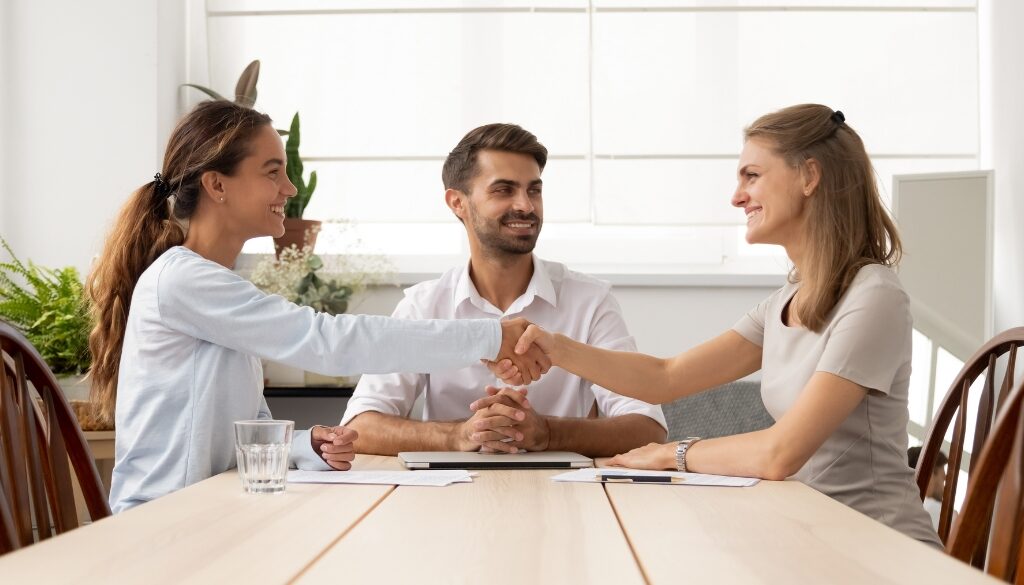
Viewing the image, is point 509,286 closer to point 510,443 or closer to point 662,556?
point 510,443

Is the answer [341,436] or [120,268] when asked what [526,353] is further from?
[120,268]

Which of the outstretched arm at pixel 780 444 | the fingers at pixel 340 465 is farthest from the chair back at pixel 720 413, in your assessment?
the fingers at pixel 340 465

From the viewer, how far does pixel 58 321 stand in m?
2.91

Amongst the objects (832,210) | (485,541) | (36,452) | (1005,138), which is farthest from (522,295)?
(1005,138)

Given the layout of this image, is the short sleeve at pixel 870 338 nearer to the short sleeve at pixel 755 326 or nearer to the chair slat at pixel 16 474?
the short sleeve at pixel 755 326

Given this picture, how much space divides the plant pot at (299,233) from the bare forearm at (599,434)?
4.81ft

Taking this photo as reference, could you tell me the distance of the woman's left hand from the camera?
1652 millimetres

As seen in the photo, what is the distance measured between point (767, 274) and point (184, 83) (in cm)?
196

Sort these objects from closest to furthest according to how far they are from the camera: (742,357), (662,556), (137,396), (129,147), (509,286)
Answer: (662,556)
(137,396)
(742,357)
(509,286)
(129,147)

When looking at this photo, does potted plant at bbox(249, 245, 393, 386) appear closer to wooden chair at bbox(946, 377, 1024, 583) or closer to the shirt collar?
the shirt collar

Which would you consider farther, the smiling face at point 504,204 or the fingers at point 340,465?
the smiling face at point 504,204

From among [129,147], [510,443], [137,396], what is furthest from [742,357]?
[129,147]

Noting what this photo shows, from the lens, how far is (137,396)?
1.66 meters

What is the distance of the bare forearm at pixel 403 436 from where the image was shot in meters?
Answer: 2.03
